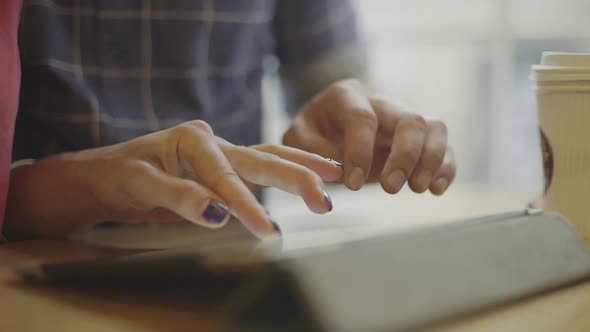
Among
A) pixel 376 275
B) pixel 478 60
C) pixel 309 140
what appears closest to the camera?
pixel 376 275

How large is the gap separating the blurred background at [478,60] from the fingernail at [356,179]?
1.40 meters

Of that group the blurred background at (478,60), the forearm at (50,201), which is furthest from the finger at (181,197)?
the blurred background at (478,60)

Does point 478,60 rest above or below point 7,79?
below

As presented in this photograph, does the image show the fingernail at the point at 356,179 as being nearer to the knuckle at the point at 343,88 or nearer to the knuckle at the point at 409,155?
the knuckle at the point at 409,155

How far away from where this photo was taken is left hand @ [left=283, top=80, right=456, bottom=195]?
543 millimetres

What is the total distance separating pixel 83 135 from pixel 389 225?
335 millimetres

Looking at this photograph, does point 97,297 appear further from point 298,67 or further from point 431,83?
point 431,83

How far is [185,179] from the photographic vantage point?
45 cm

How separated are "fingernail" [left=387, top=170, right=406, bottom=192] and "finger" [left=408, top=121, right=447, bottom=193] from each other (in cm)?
2

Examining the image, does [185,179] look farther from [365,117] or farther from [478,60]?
[478,60]

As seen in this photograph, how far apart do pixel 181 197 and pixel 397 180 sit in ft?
0.62

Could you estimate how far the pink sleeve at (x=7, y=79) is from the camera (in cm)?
51

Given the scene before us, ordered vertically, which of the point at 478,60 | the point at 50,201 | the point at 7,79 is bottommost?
the point at 478,60

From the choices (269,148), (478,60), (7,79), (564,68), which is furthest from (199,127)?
(478,60)
